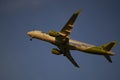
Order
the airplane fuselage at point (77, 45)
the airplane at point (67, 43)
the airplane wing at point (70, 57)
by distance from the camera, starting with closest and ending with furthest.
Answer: the airplane at point (67, 43) → the airplane fuselage at point (77, 45) → the airplane wing at point (70, 57)

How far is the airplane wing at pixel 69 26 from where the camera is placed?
295ft

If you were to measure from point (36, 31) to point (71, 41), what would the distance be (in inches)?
470

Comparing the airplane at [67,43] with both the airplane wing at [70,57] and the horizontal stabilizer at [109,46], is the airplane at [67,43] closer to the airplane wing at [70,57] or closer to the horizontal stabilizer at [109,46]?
the horizontal stabilizer at [109,46]

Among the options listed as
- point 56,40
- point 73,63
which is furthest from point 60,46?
point 73,63

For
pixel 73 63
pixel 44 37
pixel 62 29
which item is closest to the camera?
pixel 62 29

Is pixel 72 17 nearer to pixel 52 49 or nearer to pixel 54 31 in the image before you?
pixel 54 31

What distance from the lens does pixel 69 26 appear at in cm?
9306

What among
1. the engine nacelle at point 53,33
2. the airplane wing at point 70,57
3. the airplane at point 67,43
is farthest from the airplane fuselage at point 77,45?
the airplane wing at point 70,57

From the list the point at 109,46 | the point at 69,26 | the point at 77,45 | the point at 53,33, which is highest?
the point at 53,33

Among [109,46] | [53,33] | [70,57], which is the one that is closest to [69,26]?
[53,33]

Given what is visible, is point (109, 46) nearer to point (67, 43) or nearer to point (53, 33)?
point (67, 43)

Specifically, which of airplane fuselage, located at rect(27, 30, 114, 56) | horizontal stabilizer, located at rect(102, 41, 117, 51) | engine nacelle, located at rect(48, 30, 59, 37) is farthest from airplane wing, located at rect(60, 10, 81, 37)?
horizontal stabilizer, located at rect(102, 41, 117, 51)

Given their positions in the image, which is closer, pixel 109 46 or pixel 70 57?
pixel 109 46

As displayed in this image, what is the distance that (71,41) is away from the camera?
100938 mm
